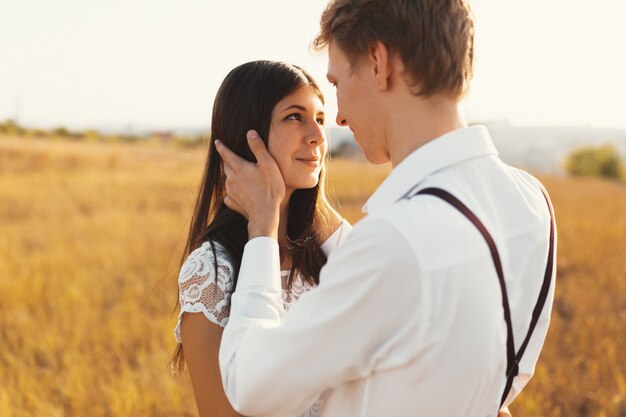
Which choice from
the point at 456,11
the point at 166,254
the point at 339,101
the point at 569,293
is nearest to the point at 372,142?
the point at 339,101

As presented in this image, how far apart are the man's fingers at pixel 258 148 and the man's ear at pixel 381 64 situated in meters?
0.67

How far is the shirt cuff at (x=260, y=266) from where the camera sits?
1.96 m

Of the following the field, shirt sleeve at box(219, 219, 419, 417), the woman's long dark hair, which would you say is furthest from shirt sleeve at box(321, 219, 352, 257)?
shirt sleeve at box(219, 219, 419, 417)

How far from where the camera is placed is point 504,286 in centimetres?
162

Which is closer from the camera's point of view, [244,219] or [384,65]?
[384,65]

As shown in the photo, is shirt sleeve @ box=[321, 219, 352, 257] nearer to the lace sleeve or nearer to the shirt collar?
the lace sleeve

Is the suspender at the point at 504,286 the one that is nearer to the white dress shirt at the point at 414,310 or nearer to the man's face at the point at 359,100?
the white dress shirt at the point at 414,310

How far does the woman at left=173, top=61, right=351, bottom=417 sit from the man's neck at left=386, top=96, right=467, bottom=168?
2.58ft

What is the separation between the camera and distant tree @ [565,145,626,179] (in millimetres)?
53316

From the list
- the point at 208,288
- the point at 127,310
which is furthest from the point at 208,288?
the point at 127,310

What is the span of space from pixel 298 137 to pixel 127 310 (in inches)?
192

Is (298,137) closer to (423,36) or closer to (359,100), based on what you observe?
(359,100)

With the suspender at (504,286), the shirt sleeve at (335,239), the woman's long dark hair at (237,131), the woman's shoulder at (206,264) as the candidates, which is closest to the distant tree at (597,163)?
the shirt sleeve at (335,239)

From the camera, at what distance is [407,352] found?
5.08 ft
